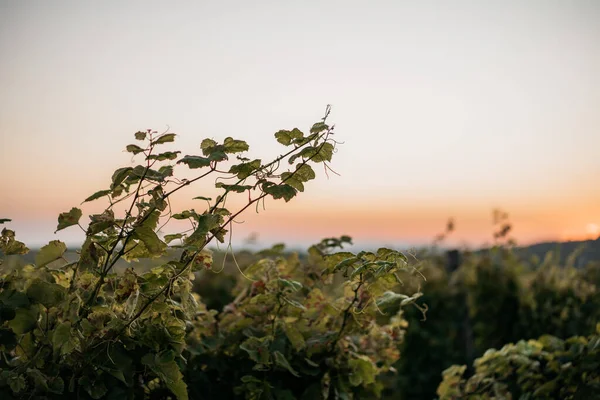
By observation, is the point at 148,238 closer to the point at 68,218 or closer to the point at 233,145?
the point at 68,218

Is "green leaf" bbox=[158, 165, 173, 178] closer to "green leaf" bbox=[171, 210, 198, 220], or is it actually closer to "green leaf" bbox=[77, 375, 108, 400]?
"green leaf" bbox=[171, 210, 198, 220]

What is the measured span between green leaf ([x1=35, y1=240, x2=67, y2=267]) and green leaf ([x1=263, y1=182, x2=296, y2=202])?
63cm

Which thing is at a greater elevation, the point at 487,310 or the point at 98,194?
the point at 98,194

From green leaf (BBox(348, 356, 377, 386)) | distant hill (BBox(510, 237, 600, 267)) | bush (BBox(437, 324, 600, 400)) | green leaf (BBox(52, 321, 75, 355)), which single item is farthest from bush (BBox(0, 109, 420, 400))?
distant hill (BBox(510, 237, 600, 267))

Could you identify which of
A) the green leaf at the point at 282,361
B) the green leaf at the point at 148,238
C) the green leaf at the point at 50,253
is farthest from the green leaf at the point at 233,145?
the green leaf at the point at 282,361

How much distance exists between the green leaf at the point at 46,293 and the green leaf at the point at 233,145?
0.63 metres

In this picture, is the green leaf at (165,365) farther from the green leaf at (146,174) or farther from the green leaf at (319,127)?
the green leaf at (319,127)

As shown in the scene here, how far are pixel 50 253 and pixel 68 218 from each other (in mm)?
179

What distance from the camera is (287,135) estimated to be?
6.02 ft

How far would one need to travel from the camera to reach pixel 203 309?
263 cm

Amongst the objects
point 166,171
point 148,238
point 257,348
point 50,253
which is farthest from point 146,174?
point 257,348

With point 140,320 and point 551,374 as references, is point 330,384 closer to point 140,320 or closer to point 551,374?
point 140,320

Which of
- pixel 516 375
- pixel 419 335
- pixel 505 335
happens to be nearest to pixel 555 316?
pixel 505 335

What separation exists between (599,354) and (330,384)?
4.57ft
